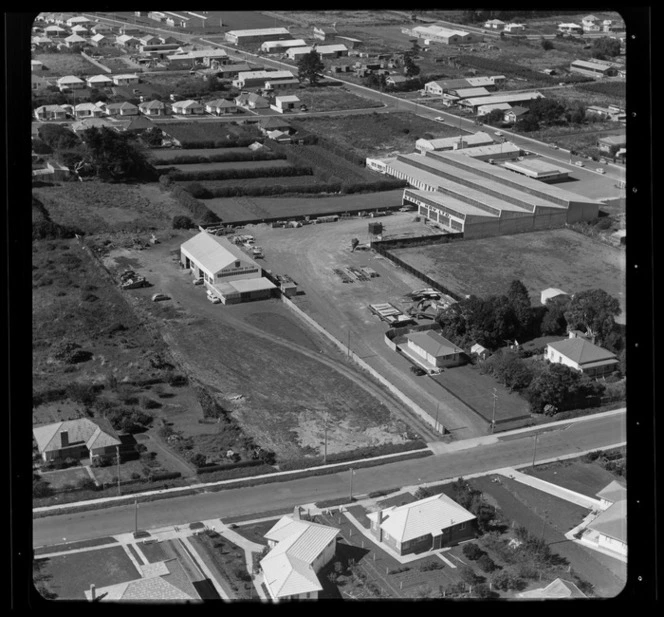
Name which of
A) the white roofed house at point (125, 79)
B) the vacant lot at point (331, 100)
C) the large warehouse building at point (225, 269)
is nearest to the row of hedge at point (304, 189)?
the large warehouse building at point (225, 269)

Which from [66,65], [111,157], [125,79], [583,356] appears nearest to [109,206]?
[111,157]

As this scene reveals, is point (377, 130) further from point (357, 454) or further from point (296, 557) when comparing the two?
point (296, 557)

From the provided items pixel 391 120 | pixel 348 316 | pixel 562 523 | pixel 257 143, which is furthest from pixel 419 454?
pixel 391 120

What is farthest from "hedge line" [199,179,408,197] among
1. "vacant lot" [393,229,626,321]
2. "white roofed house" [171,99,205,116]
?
"white roofed house" [171,99,205,116]

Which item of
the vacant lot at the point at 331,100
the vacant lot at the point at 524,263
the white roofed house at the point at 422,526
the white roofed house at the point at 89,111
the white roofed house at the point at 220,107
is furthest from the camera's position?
the vacant lot at the point at 331,100

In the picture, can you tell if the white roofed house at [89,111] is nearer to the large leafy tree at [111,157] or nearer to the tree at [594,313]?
the large leafy tree at [111,157]

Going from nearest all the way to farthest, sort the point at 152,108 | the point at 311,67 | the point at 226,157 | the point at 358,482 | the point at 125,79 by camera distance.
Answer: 1. the point at 358,482
2. the point at 226,157
3. the point at 152,108
4. the point at 125,79
5. the point at 311,67

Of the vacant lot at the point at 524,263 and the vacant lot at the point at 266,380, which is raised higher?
the vacant lot at the point at 524,263
